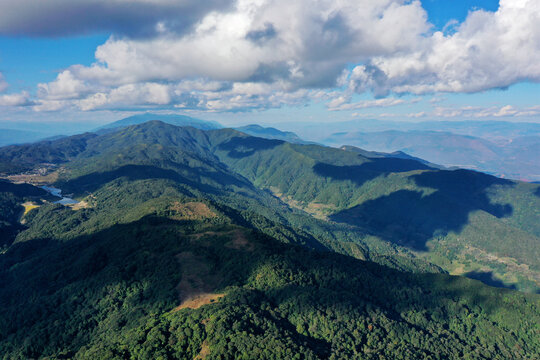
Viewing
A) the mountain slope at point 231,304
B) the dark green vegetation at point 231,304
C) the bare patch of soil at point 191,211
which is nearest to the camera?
the dark green vegetation at point 231,304

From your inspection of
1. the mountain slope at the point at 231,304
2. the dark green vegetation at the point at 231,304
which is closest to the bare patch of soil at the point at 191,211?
the dark green vegetation at the point at 231,304

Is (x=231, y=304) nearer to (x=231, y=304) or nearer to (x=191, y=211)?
(x=231, y=304)

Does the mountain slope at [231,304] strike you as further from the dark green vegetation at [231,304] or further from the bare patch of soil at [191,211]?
the bare patch of soil at [191,211]

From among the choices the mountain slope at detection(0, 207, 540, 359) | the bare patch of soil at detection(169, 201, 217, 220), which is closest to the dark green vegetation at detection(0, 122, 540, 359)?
the mountain slope at detection(0, 207, 540, 359)

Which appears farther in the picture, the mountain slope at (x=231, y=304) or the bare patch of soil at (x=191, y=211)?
the bare patch of soil at (x=191, y=211)

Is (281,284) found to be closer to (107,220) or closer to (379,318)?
(379,318)

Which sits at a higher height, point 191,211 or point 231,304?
point 191,211

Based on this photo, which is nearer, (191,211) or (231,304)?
(231,304)

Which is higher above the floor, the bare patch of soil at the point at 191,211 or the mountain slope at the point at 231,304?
the bare patch of soil at the point at 191,211

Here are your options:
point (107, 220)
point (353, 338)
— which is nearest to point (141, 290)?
point (353, 338)

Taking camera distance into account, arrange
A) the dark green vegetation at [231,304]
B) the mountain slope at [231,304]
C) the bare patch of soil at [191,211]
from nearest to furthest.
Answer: the dark green vegetation at [231,304] → the mountain slope at [231,304] → the bare patch of soil at [191,211]

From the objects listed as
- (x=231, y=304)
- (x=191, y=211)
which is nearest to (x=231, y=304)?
(x=231, y=304)
